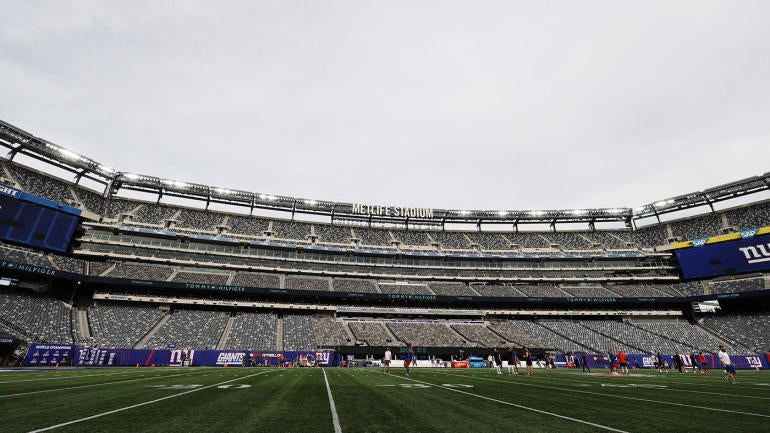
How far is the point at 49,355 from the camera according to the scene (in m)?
29.5

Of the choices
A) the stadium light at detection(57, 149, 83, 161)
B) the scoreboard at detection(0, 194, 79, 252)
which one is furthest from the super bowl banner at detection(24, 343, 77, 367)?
the stadium light at detection(57, 149, 83, 161)

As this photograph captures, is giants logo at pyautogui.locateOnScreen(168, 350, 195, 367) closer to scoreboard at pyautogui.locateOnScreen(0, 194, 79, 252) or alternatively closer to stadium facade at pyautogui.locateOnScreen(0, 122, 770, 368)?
stadium facade at pyautogui.locateOnScreen(0, 122, 770, 368)

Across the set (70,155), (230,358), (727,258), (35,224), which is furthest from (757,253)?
(70,155)

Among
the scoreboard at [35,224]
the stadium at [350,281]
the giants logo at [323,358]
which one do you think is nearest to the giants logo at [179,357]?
the stadium at [350,281]

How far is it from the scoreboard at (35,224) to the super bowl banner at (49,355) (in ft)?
54.5

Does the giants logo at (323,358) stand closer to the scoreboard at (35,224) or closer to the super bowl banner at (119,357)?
the super bowl banner at (119,357)

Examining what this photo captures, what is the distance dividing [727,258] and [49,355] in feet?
265

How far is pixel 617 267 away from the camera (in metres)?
58.9

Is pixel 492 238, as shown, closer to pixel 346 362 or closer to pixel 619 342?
pixel 619 342

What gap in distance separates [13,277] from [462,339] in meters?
51.0

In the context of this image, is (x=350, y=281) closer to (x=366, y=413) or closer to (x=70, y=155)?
(x=70, y=155)

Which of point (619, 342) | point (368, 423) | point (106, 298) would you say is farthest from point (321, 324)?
point (368, 423)

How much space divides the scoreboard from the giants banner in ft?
285

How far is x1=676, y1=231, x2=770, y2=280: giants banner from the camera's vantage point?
47844 millimetres
